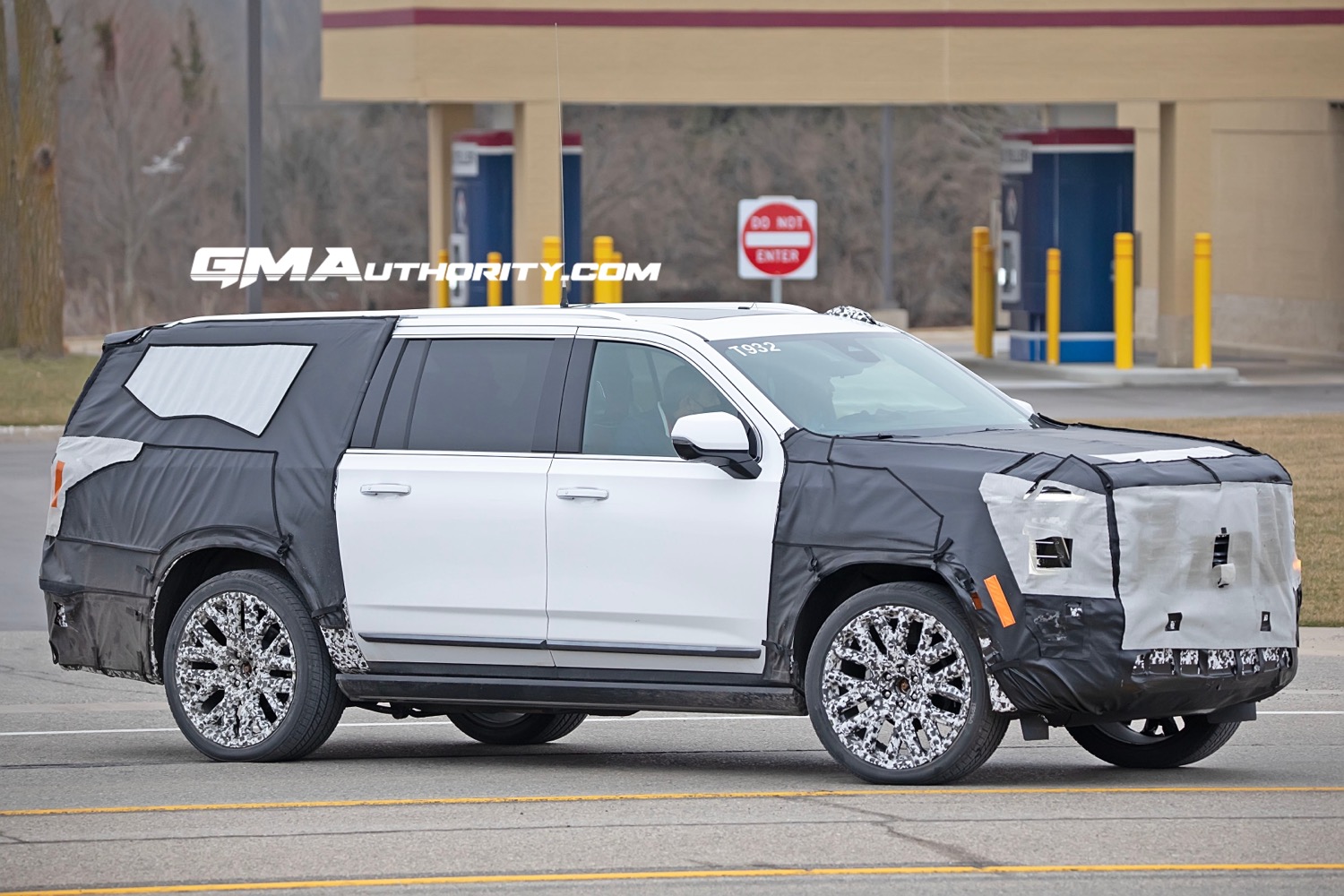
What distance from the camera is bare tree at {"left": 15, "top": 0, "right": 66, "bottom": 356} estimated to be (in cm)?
3838

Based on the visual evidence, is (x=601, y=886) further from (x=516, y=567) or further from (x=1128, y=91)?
(x=1128, y=91)

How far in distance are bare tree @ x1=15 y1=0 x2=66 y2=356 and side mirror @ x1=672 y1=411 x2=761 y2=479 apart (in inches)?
1197

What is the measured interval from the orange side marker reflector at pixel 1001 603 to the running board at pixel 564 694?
92cm

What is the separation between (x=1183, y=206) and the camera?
107ft

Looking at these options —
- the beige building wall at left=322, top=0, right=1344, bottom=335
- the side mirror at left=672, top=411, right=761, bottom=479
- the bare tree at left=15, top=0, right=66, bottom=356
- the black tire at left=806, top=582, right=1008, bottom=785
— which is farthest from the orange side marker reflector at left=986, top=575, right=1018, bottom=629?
the bare tree at left=15, top=0, right=66, bottom=356

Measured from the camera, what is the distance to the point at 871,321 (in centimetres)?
1057

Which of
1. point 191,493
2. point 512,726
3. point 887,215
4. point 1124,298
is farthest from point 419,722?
point 887,215

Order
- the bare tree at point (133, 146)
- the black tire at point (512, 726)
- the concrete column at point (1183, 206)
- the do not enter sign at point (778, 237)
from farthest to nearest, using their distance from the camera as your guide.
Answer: the bare tree at point (133, 146) < the concrete column at point (1183, 206) < the do not enter sign at point (778, 237) < the black tire at point (512, 726)

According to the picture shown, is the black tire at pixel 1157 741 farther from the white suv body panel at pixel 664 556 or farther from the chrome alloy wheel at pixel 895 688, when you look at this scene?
the white suv body panel at pixel 664 556

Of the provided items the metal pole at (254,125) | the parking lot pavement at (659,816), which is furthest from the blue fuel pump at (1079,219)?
the parking lot pavement at (659,816)

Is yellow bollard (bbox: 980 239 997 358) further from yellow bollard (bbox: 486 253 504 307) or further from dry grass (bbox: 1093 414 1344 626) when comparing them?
dry grass (bbox: 1093 414 1344 626)

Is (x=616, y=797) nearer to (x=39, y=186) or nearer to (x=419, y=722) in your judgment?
(x=419, y=722)

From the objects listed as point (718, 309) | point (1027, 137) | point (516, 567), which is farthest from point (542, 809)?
point (1027, 137)

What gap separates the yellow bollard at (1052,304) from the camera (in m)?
33.5
